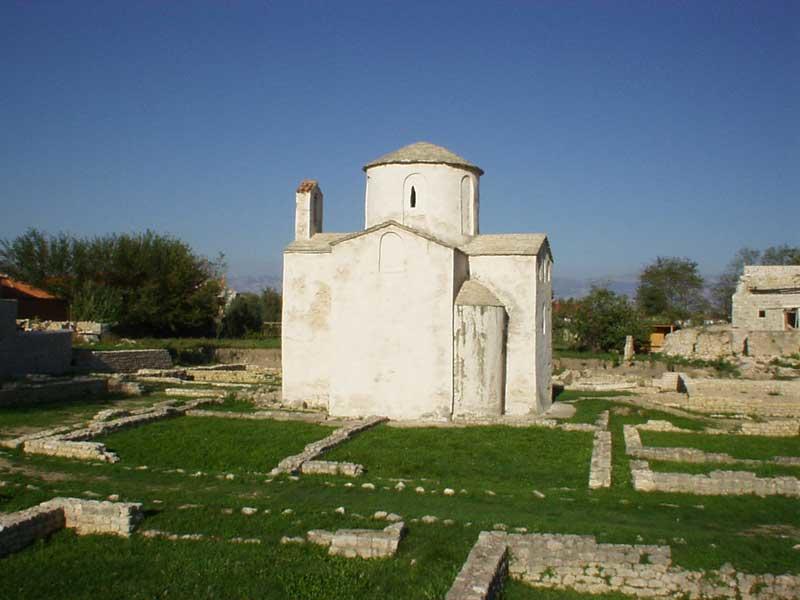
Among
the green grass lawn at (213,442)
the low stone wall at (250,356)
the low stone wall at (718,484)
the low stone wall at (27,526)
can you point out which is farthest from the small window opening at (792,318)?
the low stone wall at (27,526)

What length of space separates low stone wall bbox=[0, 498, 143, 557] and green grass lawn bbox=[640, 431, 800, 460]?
1051 centimetres

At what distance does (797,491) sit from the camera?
36.3 feet

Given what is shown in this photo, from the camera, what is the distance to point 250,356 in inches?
1433

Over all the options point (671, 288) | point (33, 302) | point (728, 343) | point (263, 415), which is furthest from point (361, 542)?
point (671, 288)

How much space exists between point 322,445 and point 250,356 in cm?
2302

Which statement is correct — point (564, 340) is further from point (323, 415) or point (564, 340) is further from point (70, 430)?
point (70, 430)

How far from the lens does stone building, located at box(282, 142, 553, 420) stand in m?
18.4

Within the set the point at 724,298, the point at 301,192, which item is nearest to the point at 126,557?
the point at 301,192

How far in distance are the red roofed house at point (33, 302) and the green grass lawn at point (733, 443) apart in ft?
104

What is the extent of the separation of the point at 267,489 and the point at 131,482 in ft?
6.89

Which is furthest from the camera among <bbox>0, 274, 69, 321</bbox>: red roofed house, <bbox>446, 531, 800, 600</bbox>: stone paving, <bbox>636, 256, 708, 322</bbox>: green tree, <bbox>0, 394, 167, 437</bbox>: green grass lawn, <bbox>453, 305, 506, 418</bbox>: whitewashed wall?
<bbox>636, 256, 708, 322</bbox>: green tree

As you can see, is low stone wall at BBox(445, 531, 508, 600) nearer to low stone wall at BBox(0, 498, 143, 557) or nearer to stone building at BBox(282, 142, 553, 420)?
low stone wall at BBox(0, 498, 143, 557)

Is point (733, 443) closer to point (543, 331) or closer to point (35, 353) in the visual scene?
point (543, 331)

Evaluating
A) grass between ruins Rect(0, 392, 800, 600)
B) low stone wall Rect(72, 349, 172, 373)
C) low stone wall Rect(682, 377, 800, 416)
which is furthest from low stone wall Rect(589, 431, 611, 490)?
low stone wall Rect(72, 349, 172, 373)
